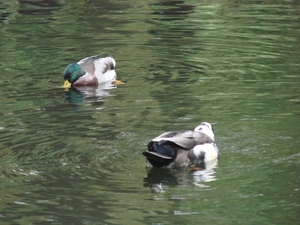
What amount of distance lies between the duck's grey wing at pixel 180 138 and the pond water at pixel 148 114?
0.97 ft

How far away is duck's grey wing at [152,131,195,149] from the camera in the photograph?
985cm

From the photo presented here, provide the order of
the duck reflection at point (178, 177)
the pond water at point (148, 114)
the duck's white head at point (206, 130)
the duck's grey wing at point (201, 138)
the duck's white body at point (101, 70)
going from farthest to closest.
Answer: the duck's white body at point (101, 70), the duck's white head at point (206, 130), the duck's grey wing at point (201, 138), the duck reflection at point (178, 177), the pond water at point (148, 114)

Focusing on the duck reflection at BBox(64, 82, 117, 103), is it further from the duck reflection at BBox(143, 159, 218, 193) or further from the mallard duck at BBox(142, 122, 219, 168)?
the duck reflection at BBox(143, 159, 218, 193)

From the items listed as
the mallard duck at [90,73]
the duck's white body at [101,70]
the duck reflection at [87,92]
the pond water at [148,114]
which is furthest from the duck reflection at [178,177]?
the duck's white body at [101,70]

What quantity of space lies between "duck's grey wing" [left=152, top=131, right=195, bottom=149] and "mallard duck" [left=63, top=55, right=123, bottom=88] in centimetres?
475

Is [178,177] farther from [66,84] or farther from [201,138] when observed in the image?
[66,84]

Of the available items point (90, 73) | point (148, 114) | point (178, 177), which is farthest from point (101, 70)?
point (178, 177)

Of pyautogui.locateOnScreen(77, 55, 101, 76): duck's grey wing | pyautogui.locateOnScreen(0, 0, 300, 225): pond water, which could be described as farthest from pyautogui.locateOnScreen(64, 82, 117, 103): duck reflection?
pyautogui.locateOnScreen(77, 55, 101, 76): duck's grey wing

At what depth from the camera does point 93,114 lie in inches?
489

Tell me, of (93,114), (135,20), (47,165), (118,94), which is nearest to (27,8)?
(135,20)

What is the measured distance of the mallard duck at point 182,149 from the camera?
32.0ft

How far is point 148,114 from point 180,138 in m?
2.22

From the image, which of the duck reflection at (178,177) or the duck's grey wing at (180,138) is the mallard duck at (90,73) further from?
the duck reflection at (178,177)

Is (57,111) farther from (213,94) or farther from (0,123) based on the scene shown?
(213,94)
